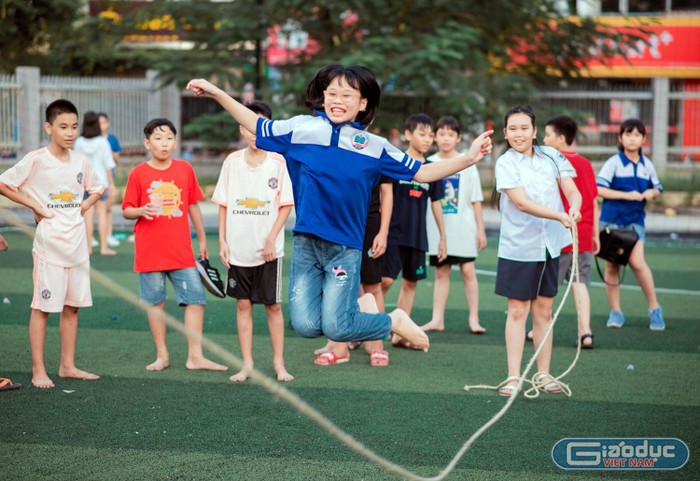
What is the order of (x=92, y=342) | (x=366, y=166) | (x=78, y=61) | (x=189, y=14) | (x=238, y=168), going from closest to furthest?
(x=366, y=166)
(x=238, y=168)
(x=92, y=342)
(x=189, y=14)
(x=78, y=61)

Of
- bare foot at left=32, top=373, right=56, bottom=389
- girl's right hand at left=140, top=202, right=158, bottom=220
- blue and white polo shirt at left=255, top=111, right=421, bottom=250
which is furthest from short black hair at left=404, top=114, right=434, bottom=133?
bare foot at left=32, top=373, right=56, bottom=389

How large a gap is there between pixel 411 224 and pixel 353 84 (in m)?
2.83

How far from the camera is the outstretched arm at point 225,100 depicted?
16.4 ft

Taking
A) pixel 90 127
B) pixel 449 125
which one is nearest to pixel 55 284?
pixel 449 125

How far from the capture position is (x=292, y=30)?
21.3 m

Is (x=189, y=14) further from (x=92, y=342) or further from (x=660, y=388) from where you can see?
(x=660, y=388)

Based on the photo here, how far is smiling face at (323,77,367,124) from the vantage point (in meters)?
5.21

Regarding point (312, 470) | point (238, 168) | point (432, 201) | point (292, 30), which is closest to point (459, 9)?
point (292, 30)

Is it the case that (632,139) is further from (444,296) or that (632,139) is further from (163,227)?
(163,227)

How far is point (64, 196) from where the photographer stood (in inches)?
254

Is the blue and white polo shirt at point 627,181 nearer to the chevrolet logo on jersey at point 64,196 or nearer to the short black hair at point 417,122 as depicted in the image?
the short black hair at point 417,122

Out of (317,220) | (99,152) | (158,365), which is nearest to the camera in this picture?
(317,220)

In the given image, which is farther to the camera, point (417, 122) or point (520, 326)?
point (417, 122)

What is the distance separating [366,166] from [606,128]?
18.4m
